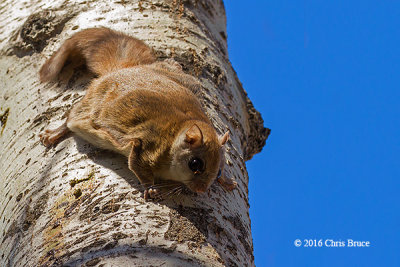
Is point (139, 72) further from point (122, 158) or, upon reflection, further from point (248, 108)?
point (248, 108)

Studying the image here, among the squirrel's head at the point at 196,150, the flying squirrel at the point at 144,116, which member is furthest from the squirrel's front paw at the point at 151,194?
the squirrel's head at the point at 196,150

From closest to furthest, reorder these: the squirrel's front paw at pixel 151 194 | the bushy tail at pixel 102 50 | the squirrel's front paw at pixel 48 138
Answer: the squirrel's front paw at pixel 151 194 → the squirrel's front paw at pixel 48 138 → the bushy tail at pixel 102 50

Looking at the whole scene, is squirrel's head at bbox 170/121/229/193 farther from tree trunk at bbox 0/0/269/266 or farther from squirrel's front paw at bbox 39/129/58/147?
squirrel's front paw at bbox 39/129/58/147

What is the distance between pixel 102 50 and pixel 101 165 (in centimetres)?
106

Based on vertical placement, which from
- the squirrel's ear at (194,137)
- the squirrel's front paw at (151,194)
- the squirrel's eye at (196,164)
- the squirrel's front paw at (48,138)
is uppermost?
the squirrel's ear at (194,137)

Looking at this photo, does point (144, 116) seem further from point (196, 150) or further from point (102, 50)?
point (102, 50)

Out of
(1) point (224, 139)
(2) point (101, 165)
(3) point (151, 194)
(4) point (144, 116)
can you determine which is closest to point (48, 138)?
(2) point (101, 165)

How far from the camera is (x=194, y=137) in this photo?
2.89 m

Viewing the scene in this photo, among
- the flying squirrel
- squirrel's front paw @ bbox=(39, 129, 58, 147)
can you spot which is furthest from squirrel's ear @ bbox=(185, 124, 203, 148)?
squirrel's front paw @ bbox=(39, 129, 58, 147)

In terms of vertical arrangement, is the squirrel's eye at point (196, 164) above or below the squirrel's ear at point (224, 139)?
below

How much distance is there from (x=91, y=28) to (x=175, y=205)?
1.53 meters

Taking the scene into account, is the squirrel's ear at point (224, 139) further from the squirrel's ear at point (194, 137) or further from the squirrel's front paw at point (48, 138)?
the squirrel's front paw at point (48, 138)

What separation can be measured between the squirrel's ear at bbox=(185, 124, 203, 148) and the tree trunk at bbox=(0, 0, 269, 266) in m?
0.23

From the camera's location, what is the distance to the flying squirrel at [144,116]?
2.76m
